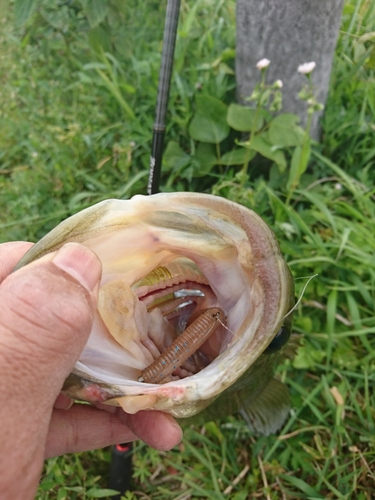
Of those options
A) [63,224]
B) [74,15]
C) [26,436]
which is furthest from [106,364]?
[74,15]

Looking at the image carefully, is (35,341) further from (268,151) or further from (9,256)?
(268,151)

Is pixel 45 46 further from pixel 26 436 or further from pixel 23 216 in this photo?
pixel 26 436

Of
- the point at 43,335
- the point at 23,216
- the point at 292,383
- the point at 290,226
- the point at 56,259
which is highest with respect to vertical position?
the point at 56,259

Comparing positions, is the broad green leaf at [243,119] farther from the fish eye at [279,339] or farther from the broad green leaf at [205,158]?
the fish eye at [279,339]

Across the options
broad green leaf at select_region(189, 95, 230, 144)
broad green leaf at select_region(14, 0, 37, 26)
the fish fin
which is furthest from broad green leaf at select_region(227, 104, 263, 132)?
the fish fin

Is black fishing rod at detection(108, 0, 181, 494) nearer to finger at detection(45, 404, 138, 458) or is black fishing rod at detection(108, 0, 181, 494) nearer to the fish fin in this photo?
finger at detection(45, 404, 138, 458)

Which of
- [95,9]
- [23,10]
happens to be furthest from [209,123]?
[23,10]
